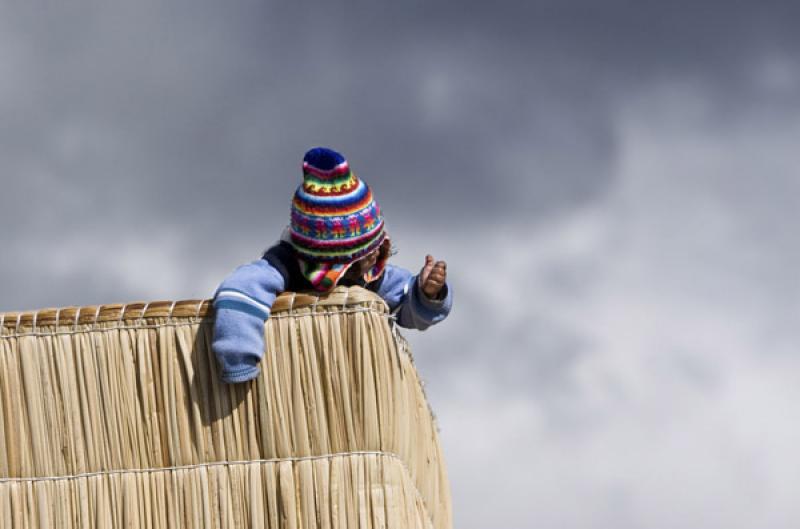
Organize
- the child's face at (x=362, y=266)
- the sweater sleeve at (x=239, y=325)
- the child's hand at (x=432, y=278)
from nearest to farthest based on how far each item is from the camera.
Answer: the sweater sleeve at (x=239, y=325) → the child's face at (x=362, y=266) → the child's hand at (x=432, y=278)

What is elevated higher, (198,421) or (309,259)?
(309,259)

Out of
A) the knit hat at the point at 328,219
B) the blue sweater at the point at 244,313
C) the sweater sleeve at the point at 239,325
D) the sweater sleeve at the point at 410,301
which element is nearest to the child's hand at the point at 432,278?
the sweater sleeve at the point at 410,301

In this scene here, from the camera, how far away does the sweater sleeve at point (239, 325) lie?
13.5 ft

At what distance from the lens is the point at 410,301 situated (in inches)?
187

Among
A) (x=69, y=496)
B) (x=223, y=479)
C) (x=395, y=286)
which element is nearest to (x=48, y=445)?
(x=69, y=496)

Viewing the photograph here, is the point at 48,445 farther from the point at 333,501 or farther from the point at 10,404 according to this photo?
the point at 333,501

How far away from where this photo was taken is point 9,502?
14.2 feet

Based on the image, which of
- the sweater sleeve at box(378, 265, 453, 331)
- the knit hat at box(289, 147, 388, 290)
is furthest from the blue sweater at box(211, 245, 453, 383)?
the sweater sleeve at box(378, 265, 453, 331)

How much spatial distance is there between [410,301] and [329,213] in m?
0.51

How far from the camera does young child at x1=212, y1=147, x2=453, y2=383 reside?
4.14 metres

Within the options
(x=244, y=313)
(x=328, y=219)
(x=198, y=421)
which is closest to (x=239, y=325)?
(x=244, y=313)

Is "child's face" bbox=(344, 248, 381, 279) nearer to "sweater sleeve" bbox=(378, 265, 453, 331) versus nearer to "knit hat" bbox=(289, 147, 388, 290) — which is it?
"knit hat" bbox=(289, 147, 388, 290)

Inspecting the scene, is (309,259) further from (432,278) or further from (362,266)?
(432,278)

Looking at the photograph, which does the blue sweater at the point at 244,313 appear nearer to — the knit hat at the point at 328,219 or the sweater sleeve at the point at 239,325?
the sweater sleeve at the point at 239,325
